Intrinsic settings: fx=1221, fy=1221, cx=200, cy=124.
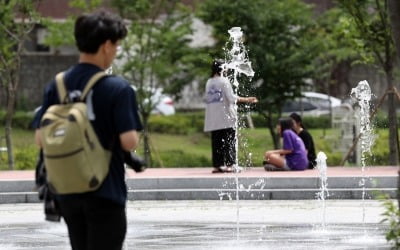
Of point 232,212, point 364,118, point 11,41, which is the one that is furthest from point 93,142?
point 11,41

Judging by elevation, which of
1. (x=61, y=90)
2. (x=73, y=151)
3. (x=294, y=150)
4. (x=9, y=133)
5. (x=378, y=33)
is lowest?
(x=294, y=150)

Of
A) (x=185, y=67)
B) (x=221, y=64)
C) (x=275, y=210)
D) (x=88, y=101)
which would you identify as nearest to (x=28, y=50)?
(x=185, y=67)

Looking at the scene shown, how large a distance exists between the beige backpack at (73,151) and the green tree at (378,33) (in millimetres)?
13353

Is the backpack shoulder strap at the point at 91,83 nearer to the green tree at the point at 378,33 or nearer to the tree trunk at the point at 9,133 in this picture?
the green tree at the point at 378,33

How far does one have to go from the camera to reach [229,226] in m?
11.4

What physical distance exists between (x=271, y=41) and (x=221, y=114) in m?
7.08

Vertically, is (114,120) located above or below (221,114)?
above

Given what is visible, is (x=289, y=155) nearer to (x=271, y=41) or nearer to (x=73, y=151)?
(x=271, y=41)

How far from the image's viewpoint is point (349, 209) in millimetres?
13164

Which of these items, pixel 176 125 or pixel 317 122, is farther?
pixel 317 122

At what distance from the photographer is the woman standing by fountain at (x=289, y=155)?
54.4ft

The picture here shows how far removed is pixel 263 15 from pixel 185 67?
273cm

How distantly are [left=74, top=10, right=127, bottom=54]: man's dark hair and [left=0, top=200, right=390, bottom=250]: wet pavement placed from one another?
4156mm

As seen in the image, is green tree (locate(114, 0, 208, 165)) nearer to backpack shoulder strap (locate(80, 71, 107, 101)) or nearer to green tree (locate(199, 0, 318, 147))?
green tree (locate(199, 0, 318, 147))
